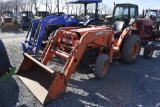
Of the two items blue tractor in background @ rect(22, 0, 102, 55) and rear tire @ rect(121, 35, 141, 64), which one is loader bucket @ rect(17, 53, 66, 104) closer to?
blue tractor in background @ rect(22, 0, 102, 55)

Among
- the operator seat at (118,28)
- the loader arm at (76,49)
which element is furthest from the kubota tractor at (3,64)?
the operator seat at (118,28)

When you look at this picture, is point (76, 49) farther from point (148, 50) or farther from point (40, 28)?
point (148, 50)

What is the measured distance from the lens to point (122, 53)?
20.6 ft

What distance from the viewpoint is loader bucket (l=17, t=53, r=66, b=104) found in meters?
3.76

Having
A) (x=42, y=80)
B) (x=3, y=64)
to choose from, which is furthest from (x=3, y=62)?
(x=42, y=80)

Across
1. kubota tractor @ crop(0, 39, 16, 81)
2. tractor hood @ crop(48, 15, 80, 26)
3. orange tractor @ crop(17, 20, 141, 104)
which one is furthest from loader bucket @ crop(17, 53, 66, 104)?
tractor hood @ crop(48, 15, 80, 26)

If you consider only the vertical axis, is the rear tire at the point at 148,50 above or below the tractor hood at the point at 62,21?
below

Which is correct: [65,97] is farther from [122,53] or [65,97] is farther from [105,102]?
[122,53]

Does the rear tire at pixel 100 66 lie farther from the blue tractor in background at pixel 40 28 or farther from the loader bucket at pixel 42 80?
the blue tractor in background at pixel 40 28

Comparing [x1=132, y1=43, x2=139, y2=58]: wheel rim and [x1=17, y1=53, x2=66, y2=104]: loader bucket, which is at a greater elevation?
[x1=132, y1=43, x2=139, y2=58]: wheel rim

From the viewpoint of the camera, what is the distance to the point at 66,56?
15.3ft

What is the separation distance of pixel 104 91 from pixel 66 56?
113cm

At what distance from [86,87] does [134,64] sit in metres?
2.48

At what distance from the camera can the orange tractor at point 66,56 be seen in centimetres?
391
